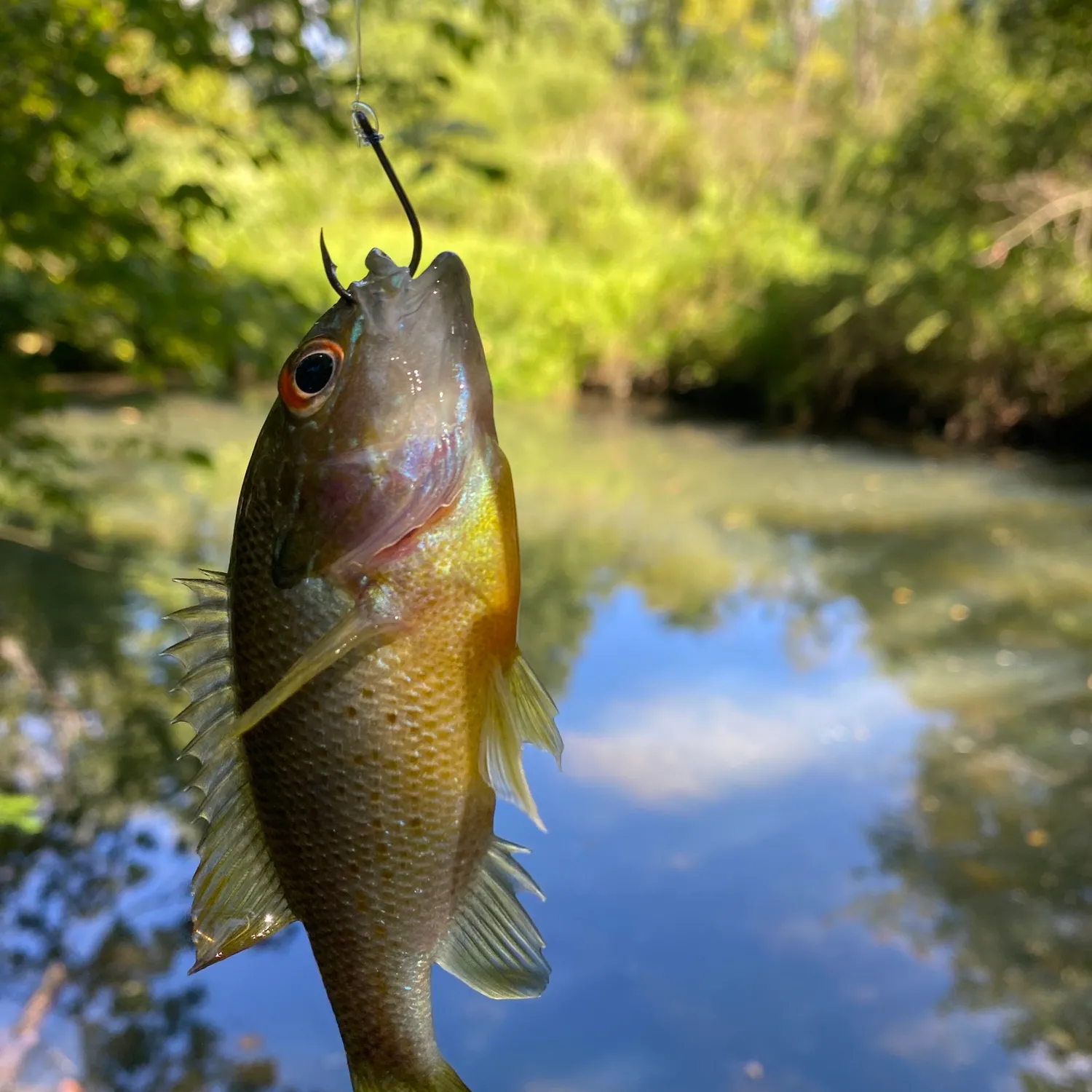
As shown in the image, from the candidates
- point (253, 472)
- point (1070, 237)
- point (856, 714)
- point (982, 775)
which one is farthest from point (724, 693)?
point (1070, 237)

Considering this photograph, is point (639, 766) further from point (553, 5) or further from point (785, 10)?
point (785, 10)

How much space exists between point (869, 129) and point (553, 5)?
19398 millimetres

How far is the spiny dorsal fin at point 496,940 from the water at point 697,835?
1.67 metres

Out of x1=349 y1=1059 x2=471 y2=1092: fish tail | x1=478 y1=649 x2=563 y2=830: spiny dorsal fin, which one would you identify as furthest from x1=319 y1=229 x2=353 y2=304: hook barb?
x1=349 y1=1059 x2=471 y2=1092: fish tail

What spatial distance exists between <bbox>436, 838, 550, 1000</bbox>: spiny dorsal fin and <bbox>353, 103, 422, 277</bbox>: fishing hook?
67 cm

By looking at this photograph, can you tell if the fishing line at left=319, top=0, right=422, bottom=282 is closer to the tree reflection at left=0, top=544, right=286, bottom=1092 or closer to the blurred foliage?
the blurred foliage

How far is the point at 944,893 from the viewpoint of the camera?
430cm

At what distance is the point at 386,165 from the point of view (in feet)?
3.46

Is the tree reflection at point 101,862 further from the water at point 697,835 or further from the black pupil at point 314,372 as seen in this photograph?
the black pupil at point 314,372

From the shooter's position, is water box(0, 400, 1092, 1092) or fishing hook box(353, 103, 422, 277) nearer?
fishing hook box(353, 103, 422, 277)

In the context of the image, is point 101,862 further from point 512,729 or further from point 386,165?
point 386,165

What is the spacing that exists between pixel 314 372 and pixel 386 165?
22 centimetres

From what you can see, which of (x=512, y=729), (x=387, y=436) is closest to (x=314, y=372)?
(x=387, y=436)

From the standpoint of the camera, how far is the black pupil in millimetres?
1096
